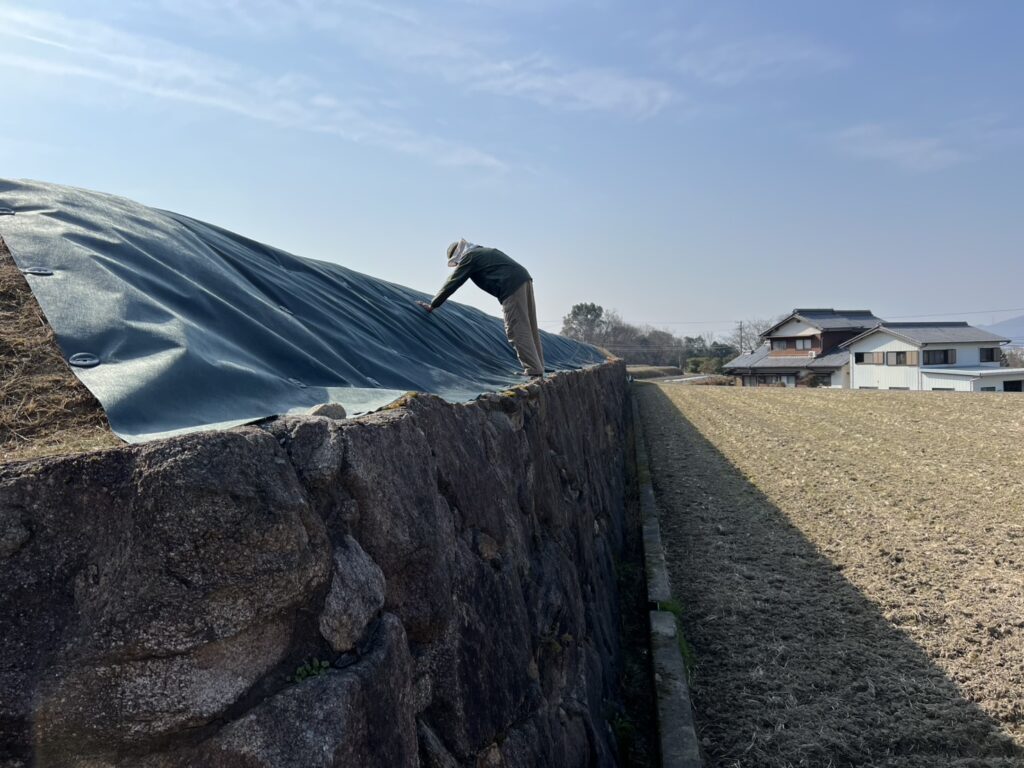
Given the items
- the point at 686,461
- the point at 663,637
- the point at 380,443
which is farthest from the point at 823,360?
the point at 380,443

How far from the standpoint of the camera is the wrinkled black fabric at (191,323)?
7.99 ft

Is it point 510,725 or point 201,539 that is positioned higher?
point 201,539

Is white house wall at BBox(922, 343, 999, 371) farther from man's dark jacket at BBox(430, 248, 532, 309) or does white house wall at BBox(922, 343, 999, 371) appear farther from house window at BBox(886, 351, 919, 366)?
man's dark jacket at BBox(430, 248, 532, 309)

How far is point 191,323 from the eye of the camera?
10.0 ft

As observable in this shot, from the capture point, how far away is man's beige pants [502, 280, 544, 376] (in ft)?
21.4

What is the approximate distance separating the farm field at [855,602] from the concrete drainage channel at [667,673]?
0.50 feet

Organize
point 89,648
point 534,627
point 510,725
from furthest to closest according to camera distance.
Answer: point 534,627 < point 510,725 < point 89,648

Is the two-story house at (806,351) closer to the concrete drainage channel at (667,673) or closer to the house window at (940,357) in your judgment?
the house window at (940,357)

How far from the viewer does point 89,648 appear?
53.7 inches

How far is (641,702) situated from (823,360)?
41004 mm

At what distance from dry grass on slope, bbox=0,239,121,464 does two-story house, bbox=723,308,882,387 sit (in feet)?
139

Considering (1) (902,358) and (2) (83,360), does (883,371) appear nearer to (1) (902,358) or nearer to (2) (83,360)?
(1) (902,358)

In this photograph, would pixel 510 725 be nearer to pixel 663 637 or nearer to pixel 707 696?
pixel 707 696

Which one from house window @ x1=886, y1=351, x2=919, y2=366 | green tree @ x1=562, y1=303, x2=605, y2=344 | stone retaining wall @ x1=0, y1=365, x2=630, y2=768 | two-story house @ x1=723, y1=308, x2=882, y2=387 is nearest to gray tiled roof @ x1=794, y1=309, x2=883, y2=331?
two-story house @ x1=723, y1=308, x2=882, y2=387
